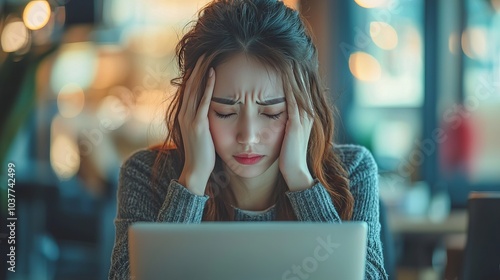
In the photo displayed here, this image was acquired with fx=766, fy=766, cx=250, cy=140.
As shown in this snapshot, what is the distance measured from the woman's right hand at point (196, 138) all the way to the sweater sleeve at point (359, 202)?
21 cm

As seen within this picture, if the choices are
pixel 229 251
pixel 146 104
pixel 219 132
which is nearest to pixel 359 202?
pixel 219 132

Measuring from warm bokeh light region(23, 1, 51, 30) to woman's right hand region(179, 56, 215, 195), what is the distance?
2.73 m

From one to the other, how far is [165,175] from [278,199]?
11.4 inches

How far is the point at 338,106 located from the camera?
172 inches

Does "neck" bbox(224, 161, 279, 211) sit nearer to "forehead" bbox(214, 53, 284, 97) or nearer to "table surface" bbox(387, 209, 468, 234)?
"forehead" bbox(214, 53, 284, 97)

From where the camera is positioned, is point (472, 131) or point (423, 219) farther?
point (472, 131)

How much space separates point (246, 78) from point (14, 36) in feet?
10.00

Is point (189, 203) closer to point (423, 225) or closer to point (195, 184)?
point (195, 184)

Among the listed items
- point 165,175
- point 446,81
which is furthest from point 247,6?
point 446,81

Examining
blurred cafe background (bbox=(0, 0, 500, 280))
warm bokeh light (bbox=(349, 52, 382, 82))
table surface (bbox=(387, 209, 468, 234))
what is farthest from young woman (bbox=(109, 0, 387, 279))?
warm bokeh light (bbox=(349, 52, 382, 82))

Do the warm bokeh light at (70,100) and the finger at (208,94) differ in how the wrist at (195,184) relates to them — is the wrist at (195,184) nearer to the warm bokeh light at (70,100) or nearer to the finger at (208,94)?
the finger at (208,94)

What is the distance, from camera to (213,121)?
1.85m

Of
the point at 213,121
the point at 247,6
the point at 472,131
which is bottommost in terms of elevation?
the point at 472,131

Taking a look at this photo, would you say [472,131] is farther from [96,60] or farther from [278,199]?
[278,199]
